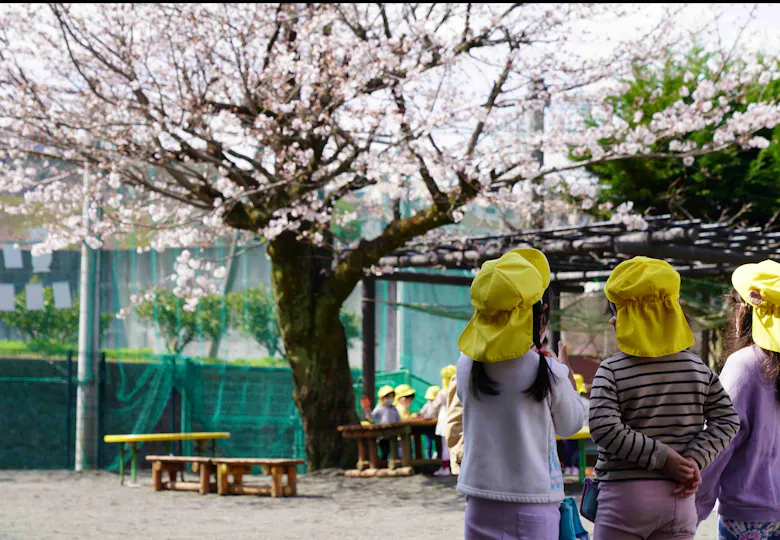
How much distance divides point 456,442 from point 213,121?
21.8 feet

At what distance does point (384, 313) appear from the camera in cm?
1962

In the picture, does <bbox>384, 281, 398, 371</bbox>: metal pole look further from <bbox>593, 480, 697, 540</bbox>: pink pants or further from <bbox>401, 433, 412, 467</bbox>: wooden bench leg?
<bbox>593, 480, 697, 540</bbox>: pink pants

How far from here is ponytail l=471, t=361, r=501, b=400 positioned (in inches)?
123

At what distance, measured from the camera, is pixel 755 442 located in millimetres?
3352

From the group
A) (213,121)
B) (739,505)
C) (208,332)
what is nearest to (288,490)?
(213,121)

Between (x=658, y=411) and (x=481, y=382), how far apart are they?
1.79 feet

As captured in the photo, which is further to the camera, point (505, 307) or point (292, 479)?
point (292, 479)

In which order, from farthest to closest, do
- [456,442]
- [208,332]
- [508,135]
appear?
[208,332]
[508,135]
[456,442]

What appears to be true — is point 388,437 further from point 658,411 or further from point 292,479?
point 658,411

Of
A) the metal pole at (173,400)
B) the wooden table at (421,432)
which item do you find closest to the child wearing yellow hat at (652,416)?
the wooden table at (421,432)

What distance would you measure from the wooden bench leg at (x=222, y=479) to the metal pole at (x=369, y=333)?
412 cm

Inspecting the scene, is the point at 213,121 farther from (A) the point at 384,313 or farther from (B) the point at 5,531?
(A) the point at 384,313

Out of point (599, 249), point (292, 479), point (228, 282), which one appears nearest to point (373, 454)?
point (292, 479)

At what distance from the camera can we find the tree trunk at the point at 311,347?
12.1 m
